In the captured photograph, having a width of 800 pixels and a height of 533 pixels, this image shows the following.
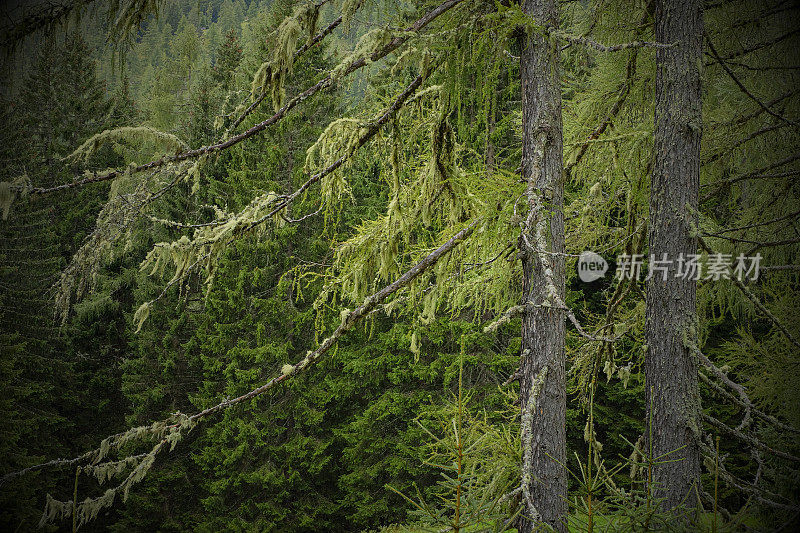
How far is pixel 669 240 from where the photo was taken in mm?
3311

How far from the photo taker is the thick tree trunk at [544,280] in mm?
2959

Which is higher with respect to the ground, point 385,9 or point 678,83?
point 385,9

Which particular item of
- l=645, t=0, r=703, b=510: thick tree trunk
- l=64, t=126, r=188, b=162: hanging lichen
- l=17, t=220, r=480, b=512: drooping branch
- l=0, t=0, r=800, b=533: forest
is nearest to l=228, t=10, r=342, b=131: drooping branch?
l=0, t=0, r=800, b=533: forest

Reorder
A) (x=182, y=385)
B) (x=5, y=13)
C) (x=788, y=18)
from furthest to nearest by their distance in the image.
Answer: (x=182, y=385) < (x=788, y=18) < (x=5, y=13)

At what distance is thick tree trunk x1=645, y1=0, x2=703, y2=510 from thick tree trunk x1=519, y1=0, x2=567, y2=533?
0.78 metres

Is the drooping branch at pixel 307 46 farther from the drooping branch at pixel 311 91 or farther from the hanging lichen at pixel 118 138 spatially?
the hanging lichen at pixel 118 138

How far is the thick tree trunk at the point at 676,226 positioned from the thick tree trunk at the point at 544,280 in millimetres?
781

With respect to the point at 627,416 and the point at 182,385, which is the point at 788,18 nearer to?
the point at 627,416

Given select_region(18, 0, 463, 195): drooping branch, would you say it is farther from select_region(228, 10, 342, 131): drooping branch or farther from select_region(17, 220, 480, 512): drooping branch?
select_region(17, 220, 480, 512): drooping branch

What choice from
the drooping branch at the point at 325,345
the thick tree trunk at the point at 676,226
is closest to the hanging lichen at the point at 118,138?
the drooping branch at the point at 325,345

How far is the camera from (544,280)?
9.84ft

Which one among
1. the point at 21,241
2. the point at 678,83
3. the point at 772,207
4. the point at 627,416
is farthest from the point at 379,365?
the point at 21,241

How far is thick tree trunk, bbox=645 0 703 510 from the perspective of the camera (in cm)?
321

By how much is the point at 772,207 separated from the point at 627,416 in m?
9.59
